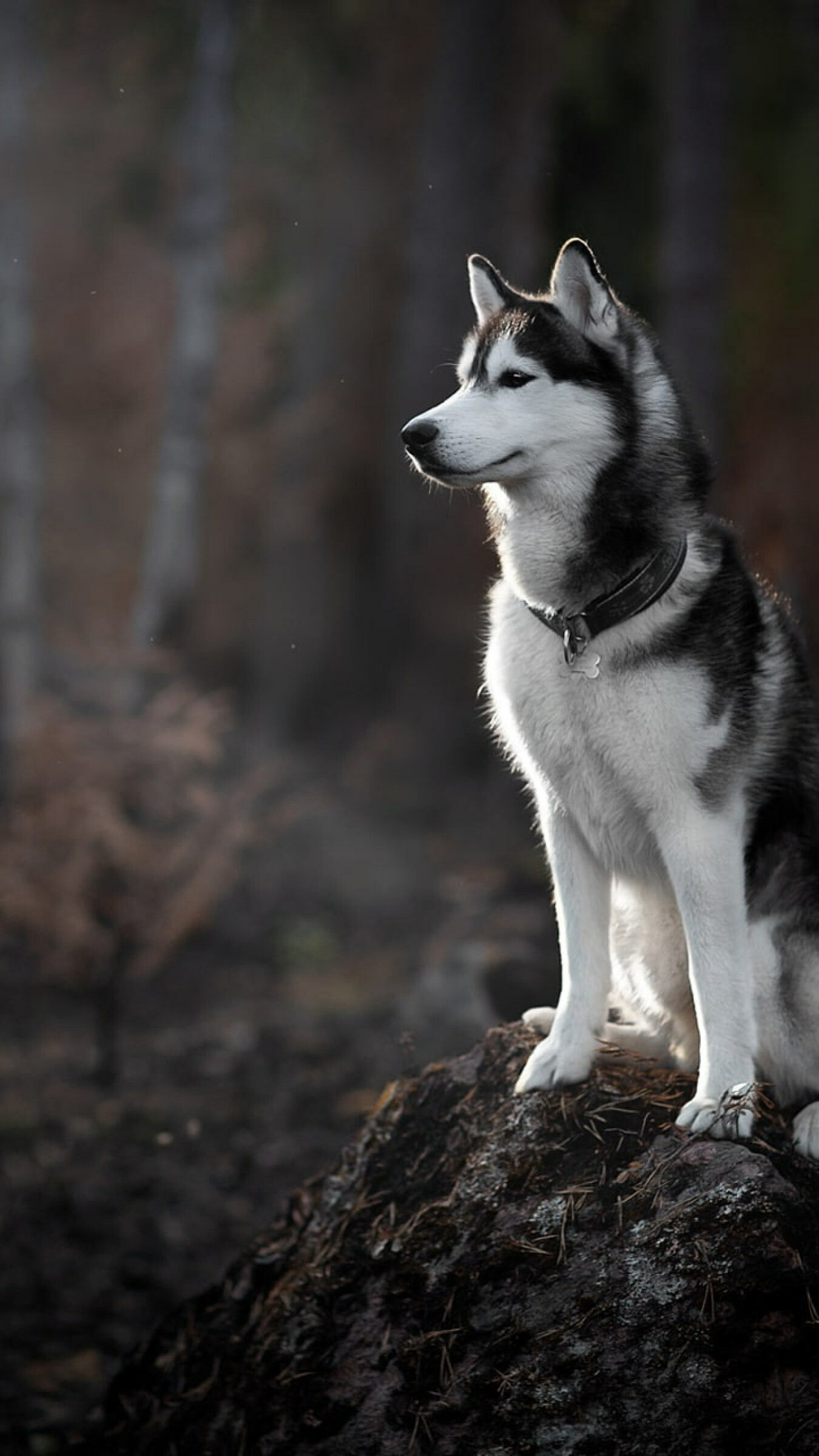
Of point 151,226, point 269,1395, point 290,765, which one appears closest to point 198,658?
point 290,765

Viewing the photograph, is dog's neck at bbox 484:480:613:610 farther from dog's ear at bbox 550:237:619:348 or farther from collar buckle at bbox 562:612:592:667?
dog's ear at bbox 550:237:619:348

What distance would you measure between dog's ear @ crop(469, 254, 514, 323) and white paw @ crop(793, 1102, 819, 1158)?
7.70 ft

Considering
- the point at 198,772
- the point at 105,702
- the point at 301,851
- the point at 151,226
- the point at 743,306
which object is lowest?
the point at 301,851

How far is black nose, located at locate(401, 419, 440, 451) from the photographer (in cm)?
335

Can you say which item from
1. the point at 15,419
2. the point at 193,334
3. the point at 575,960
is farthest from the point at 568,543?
the point at 193,334

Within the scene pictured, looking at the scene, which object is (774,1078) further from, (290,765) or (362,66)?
(362,66)

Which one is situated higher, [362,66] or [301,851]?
[362,66]

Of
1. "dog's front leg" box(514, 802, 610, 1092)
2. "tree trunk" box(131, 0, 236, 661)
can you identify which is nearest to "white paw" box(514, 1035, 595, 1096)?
"dog's front leg" box(514, 802, 610, 1092)

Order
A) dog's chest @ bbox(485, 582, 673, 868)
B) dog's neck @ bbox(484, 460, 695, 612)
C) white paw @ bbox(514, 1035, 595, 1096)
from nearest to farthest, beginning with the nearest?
dog's chest @ bbox(485, 582, 673, 868) → dog's neck @ bbox(484, 460, 695, 612) → white paw @ bbox(514, 1035, 595, 1096)

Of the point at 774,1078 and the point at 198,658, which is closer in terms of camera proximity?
the point at 774,1078

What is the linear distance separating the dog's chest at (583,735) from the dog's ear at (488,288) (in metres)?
0.85

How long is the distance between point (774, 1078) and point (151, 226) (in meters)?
14.6

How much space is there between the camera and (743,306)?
13.9m

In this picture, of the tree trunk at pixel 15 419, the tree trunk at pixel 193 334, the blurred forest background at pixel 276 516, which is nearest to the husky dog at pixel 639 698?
the blurred forest background at pixel 276 516
